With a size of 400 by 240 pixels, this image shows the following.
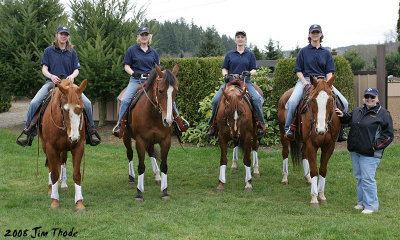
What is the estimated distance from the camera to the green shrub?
12.2 m

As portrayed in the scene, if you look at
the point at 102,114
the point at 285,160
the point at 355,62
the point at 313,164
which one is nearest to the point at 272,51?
the point at 355,62

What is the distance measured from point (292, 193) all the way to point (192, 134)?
5039 mm

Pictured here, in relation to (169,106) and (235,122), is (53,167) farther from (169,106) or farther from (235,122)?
(235,122)

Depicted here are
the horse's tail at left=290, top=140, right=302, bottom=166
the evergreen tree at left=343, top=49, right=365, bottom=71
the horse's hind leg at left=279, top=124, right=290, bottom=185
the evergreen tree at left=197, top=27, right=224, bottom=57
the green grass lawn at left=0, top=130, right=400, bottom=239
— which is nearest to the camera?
the green grass lawn at left=0, top=130, right=400, bottom=239

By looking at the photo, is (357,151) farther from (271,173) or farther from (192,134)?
(192,134)

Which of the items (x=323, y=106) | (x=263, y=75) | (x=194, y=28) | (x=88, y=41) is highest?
(x=194, y=28)

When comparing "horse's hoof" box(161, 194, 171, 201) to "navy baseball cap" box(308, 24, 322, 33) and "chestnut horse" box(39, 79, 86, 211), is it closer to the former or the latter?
"chestnut horse" box(39, 79, 86, 211)

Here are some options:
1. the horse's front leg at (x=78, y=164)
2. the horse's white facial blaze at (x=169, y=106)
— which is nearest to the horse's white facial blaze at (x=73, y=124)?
the horse's front leg at (x=78, y=164)

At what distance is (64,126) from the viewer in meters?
5.93

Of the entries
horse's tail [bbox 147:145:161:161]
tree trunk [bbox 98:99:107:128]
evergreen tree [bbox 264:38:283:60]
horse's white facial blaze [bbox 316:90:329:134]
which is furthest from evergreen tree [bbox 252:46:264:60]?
horse's white facial blaze [bbox 316:90:329:134]

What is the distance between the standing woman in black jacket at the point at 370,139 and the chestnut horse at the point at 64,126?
421cm

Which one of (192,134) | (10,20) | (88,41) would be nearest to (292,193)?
(192,134)

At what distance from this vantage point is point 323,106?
585 cm

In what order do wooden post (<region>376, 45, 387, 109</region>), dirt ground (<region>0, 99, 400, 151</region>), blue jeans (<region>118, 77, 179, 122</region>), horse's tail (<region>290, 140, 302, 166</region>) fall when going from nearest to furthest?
blue jeans (<region>118, 77, 179, 122</region>) < horse's tail (<region>290, 140, 302, 166</region>) < wooden post (<region>376, 45, 387, 109</region>) < dirt ground (<region>0, 99, 400, 151</region>)
